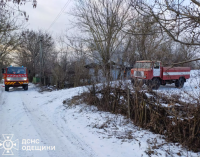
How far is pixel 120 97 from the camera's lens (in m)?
6.86

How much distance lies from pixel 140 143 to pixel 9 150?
3.17 metres

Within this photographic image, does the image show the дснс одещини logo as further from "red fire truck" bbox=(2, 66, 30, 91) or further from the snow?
"red fire truck" bbox=(2, 66, 30, 91)

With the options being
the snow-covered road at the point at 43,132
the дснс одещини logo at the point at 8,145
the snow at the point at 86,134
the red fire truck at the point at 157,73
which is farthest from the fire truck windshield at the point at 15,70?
the дснс одещини logo at the point at 8,145

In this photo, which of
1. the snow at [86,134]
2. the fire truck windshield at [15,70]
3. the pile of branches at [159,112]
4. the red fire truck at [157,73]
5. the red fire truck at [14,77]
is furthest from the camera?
the fire truck windshield at [15,70]

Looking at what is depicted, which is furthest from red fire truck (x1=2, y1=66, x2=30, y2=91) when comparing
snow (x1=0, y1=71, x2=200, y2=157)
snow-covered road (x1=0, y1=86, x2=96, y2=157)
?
snow (x1=0, y1=71, x2=200, y2=157)

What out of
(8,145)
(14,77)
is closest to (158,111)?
(8,145)

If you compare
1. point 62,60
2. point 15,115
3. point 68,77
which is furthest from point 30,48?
point 15,115

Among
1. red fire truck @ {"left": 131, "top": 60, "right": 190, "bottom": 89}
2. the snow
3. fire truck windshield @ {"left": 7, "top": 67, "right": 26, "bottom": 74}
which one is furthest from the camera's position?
fire truck windshield @ {"left": 7, "top": 67, "right": 26, "bottom": 74}

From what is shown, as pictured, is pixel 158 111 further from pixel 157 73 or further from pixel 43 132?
pixel 157 73

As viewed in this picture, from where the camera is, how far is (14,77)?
16422 millimetres

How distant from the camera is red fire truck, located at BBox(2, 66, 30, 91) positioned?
16.1 metres

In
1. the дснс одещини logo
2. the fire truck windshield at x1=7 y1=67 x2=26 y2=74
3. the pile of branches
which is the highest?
the fire truck windshield at x1=7 y1=67 x2=26 y2=74

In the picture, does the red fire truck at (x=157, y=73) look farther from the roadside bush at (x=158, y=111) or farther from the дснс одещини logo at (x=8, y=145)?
the дснс одещини logo at (x=8, y=145)

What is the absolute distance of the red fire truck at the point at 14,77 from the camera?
16098 mm
